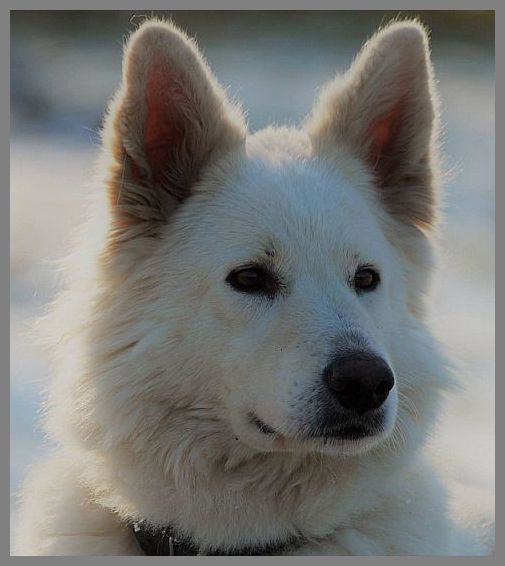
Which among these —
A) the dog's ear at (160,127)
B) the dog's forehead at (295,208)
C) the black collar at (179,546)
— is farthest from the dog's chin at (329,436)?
the dog's ear at (160,127)

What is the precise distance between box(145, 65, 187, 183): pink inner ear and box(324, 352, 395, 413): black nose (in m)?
1.37

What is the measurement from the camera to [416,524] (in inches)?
163

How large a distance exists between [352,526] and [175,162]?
6.02ft

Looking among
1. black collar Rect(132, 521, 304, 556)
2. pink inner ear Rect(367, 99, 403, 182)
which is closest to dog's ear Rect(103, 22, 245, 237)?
pink inner ear Rect(367, 99, 403, 182)

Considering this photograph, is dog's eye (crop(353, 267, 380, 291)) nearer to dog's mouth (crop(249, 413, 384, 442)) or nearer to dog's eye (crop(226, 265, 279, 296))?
dog's eye (crop(226, 265, 279, 296))

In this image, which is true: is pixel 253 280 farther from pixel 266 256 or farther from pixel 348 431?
pixel 348 431

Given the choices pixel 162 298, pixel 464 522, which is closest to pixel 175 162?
pixel 162 298

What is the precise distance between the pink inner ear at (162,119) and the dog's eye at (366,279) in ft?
3.42

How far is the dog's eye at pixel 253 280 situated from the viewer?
3904 millimetres

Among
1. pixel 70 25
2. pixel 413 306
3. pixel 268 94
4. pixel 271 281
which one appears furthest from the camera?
pixel 70 25

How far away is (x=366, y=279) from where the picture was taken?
4102mm

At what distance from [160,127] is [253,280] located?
878 mm

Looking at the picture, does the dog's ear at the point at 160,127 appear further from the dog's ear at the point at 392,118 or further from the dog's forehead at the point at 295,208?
the dog's ear at the point at 392,118

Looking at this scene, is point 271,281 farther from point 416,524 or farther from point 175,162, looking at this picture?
point 416,524
